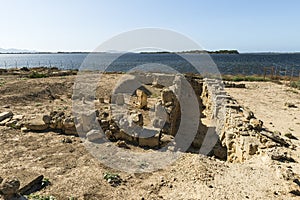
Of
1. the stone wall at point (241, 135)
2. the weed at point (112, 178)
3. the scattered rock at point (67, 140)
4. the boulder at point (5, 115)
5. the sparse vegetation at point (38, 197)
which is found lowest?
the sparse vegetation at point (38, 197)

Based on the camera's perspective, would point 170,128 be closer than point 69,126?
No

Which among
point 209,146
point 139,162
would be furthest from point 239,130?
point 139,162

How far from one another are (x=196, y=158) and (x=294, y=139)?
14.2ft

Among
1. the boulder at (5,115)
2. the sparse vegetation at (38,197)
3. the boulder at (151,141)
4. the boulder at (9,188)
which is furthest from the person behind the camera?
the boulder at (5,115)

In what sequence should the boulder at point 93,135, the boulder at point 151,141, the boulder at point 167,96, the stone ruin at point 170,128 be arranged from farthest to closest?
the boulder at point 167,96 < the boulder at point 93,135 < the boulder at point 151,141 < the stone ruin at point 170,128

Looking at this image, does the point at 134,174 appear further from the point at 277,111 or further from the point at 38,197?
the point at 277,111

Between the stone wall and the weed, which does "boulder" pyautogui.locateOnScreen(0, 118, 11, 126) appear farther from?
the stone wall

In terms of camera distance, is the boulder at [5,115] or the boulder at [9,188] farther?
the boulder at [5,115]

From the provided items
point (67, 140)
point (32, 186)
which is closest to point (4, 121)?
point (67, 140)

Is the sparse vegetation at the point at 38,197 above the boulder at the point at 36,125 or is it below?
below

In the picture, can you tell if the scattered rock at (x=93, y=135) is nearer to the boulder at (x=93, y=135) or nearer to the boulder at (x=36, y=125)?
the boulder at (x=93, y=135)

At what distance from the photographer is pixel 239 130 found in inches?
316

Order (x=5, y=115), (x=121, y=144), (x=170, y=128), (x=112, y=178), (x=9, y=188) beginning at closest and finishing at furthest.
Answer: (x=9, y=188) → (x=112, y=178) → (x=121, y=144) → (x=170, y=128) → (x=5, y=115)

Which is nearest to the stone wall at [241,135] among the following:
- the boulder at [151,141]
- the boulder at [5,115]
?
the boulder at [151,141]
